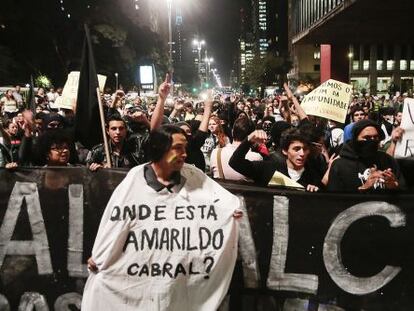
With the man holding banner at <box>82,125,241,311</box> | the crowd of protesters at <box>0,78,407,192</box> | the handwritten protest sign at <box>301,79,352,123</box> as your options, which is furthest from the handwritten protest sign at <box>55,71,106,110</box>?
the man holding banner at <box>82,125,241,311</box>

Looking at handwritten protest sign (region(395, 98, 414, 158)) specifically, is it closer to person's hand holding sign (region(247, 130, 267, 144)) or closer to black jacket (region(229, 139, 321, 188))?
black jacket (region(229, 139, 321, 188))

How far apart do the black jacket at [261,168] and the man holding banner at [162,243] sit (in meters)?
1.05

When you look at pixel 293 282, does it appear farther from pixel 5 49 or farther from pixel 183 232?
pixel 5 49

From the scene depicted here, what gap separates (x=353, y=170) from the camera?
4410 millimetres

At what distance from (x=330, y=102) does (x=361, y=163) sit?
365 cm

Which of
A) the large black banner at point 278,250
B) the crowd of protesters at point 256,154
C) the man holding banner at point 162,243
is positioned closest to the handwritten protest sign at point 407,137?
the crowd of protesters at point 256,154

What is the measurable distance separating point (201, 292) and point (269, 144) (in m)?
5.70

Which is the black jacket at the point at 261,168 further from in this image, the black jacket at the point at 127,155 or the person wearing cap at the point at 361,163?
the black jacket at the point at 127,155

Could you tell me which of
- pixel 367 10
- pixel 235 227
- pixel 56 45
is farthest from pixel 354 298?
pixel 56 45

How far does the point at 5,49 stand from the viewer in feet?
105

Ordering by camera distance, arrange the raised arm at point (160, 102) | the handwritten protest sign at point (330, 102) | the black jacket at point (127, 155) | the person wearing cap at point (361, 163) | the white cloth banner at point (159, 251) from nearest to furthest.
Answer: the white cloth banner at point (159, 251)
the person wearing cap at point (361, 163)
the raised arm at point (160, 102)
the black jacket at point (127, 155)
the handwritten protest sign at point (330, 102)

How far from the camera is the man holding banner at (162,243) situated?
3.55 meters

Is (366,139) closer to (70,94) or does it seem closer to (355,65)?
(70,94)

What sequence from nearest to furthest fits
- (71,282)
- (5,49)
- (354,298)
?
(354,298)
(71,282)
(5,49)
